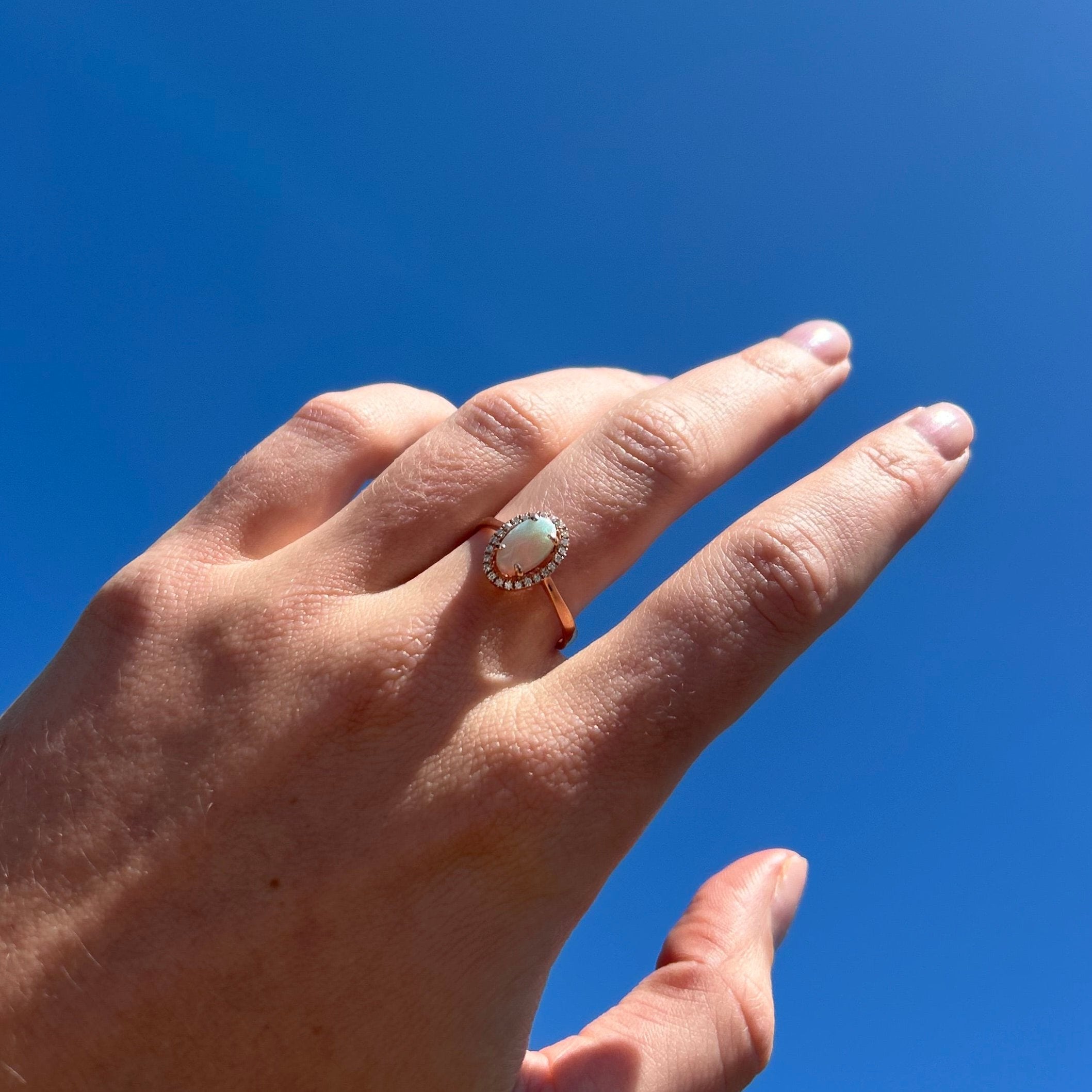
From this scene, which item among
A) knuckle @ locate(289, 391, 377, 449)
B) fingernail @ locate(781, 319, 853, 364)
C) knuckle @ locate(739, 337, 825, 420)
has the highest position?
fingernail @ locate(781, 319, 853, 364)

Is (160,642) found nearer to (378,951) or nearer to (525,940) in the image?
(378,951)

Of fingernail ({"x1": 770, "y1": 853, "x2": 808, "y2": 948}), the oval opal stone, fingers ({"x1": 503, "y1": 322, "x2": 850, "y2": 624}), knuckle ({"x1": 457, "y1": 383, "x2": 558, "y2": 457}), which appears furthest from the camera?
fingernail ({"x1": 770, "y1": 853, "x2": 808, "y2": 948})

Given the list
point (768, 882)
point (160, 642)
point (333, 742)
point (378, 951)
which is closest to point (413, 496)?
point (333, 742)

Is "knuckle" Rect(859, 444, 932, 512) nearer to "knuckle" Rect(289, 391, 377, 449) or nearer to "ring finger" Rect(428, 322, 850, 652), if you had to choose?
"ring finger" Rect(428, 322, 850, 652)

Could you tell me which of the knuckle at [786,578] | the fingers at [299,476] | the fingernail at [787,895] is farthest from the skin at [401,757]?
the fingernail at [787,895]

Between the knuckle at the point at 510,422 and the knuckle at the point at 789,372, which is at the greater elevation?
the knuckle at the point at 789,372

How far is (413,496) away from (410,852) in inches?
29.4

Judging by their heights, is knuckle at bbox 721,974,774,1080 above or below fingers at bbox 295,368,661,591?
below

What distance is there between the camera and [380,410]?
6.97 ft

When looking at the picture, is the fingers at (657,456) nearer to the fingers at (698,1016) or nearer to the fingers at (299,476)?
the fingers at (299,476)

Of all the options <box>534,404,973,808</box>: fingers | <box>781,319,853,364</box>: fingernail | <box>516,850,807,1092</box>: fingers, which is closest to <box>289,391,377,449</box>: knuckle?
<box>534,404,973,808</box>: fingers

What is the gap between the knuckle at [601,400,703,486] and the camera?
1768mm

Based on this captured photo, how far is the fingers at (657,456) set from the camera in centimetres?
175

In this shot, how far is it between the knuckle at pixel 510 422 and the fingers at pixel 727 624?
0.51 metres
